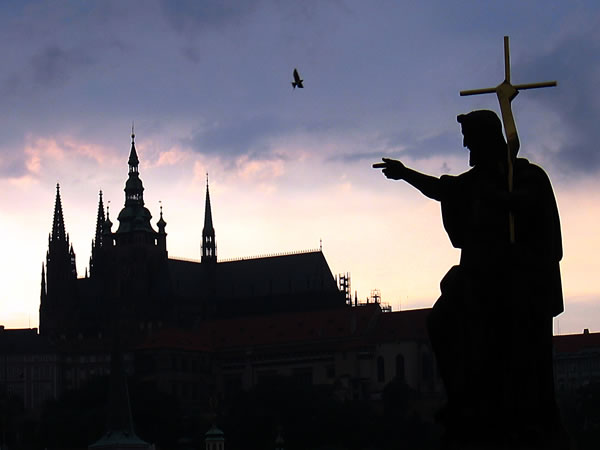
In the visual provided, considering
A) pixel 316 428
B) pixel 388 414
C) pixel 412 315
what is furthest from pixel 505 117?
pixel 412 315

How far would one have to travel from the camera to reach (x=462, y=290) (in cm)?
1213

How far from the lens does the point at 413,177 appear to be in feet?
41.4

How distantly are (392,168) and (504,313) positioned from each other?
1346mm

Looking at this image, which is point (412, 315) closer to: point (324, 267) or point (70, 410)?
point (324, 267)

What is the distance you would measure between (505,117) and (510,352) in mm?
1528

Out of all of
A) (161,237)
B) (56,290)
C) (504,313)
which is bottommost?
(504,313)

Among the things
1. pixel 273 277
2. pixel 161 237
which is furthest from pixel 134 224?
pixel 273 277

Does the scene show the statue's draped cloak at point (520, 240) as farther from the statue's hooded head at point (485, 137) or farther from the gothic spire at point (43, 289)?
the gothic spire at point (43, 289)

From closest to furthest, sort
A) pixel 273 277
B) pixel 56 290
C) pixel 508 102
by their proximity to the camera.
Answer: pixel 508 102
pixel 56 290
pixel 273 277

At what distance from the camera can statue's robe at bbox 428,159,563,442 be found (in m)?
12.0

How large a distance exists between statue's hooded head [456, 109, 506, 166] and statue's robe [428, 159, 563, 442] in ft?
1.25

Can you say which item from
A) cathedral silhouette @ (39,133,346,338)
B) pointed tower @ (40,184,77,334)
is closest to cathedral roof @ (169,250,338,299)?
cathedral silhouette @ (39,133,346,338)

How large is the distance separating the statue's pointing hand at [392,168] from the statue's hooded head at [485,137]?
1.56 feet

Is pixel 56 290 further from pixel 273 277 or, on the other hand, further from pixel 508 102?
pixel 508 102
